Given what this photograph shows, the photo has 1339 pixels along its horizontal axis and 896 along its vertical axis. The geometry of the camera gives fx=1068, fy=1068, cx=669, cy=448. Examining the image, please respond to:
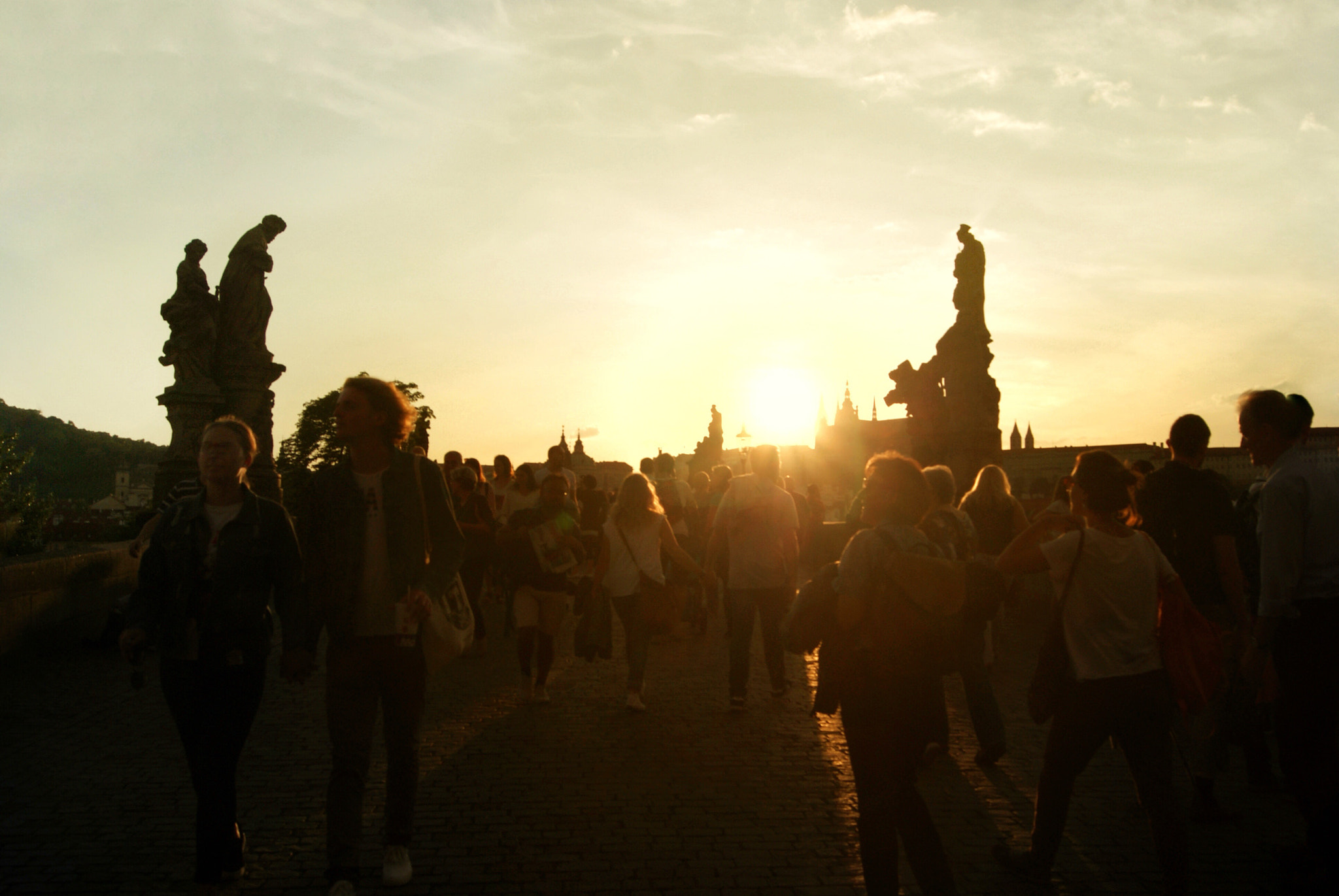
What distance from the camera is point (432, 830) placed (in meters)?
5.29

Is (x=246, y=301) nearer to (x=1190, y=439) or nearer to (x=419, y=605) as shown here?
(x=419, y=605)

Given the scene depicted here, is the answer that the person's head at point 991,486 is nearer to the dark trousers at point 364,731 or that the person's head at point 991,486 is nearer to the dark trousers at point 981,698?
the dark trousers at point 981,698

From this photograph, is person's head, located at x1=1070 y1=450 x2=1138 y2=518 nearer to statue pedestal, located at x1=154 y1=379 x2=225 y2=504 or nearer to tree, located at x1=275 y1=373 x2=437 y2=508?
statue pedestal, located at x1=154 y1=379 x2=225 y2=504

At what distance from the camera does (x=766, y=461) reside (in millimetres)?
9094

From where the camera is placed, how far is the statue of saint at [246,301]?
15352 millimetres

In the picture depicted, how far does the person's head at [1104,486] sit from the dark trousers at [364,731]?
297 centimetres

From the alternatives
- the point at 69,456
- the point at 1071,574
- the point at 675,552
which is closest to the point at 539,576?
the point at 675,552

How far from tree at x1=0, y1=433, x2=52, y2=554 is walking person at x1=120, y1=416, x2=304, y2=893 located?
10891mm

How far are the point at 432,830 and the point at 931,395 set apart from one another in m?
21.2

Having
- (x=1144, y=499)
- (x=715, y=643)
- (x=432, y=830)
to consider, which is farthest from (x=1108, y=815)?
(x=715, y=643)

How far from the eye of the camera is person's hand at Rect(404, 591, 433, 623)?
457 centimetres

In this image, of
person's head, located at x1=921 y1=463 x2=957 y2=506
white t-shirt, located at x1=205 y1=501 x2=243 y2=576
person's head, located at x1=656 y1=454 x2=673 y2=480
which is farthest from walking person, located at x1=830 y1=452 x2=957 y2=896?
person's head, located at x1=656 y1=454 x2=673 y2=480

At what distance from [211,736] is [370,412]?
148 cm

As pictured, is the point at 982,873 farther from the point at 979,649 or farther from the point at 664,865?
the point at 979,649
